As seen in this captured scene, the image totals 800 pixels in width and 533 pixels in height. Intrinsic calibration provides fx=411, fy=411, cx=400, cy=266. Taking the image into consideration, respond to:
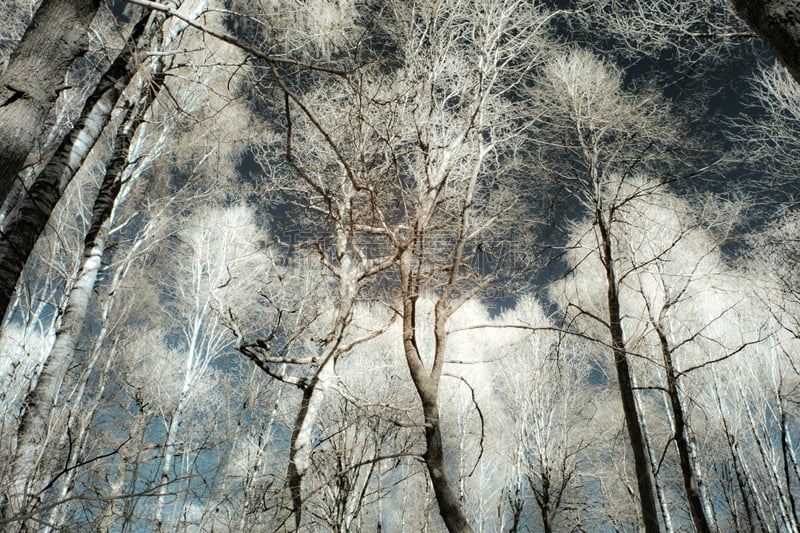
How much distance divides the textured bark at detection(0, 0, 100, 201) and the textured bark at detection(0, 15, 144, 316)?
0.79 ft

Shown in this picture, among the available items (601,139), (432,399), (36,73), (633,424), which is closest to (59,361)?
(36,73)

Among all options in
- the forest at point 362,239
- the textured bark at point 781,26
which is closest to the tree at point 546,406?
the forest at point 362,239

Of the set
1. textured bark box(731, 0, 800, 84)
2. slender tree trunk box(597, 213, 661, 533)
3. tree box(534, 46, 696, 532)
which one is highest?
tree box(534, 46, 696, 532)

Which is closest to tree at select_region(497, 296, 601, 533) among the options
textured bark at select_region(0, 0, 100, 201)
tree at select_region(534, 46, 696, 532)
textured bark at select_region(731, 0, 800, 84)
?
tree at select_region(534, 46, 696, 532)

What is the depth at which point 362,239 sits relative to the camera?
4223mm

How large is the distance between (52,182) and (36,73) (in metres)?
0.97

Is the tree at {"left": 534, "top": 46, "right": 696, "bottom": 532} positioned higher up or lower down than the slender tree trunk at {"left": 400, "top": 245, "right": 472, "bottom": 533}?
higher up

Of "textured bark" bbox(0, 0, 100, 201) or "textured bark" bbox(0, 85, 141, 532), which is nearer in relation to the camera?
"textured bark" bbox(0, 0, 100, 201)

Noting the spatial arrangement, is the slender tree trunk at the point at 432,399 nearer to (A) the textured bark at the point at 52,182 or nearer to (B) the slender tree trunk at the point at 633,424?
(B) the slender tree trunk at the point at 633,424

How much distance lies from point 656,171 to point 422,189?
9.40ft

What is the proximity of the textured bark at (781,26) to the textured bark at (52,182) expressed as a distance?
2.70 metres

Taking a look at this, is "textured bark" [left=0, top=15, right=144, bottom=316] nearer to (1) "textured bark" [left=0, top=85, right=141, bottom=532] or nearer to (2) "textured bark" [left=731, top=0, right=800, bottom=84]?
(1) "textured bark" [left=0, top=85, right=141, bottom=532]

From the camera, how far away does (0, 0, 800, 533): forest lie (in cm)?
256

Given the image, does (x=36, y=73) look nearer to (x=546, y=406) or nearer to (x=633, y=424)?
(x=633, y=424)
